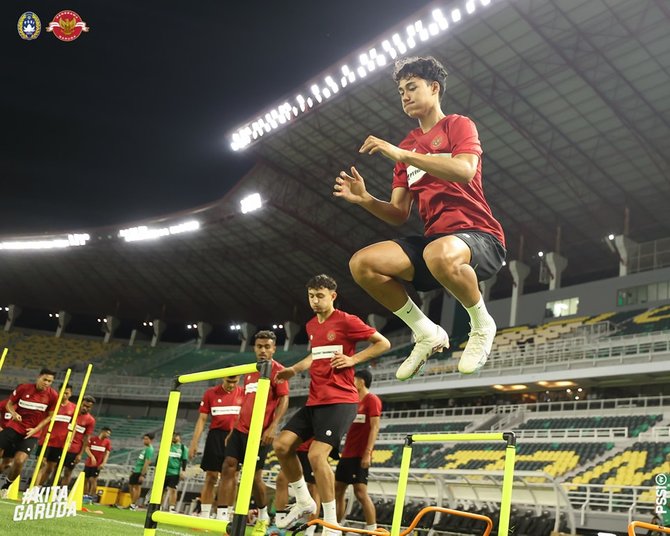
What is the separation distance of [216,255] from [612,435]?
1155 inches

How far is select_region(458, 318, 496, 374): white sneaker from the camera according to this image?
3533mm

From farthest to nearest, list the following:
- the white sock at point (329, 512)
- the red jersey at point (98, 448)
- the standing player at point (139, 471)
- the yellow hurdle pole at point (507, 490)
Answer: the standing player at point (139, 471), the red jersey at point (98, 448), the white sock at point (329, 512), the yellow hurdle pole at point (507, 490)

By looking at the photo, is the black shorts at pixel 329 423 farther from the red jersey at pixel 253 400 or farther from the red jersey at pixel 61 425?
the red jersey at pixel 61 425

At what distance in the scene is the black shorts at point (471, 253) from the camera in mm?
3479

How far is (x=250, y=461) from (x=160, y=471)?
44.0 inches

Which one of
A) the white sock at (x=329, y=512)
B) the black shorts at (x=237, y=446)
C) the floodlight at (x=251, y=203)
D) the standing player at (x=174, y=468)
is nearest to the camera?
the white sock at (x=329, y=512)

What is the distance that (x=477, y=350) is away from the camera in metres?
3.63

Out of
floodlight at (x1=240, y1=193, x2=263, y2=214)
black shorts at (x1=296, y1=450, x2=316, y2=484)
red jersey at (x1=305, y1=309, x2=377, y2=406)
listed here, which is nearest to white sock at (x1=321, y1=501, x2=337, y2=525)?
red jersey at (x1=305, y1=309, x2=377, y2=406)

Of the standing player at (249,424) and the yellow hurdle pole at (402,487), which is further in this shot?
the standing player at (249,424)

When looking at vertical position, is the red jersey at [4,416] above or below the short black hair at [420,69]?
below

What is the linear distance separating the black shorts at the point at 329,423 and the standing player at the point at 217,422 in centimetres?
278

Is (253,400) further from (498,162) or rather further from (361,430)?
(498,162)

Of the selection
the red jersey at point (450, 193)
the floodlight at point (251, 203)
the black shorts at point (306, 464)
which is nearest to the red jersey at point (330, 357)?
the red jersey at point (450, 193)

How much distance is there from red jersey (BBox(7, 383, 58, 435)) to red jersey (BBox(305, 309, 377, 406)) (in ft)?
23.1
